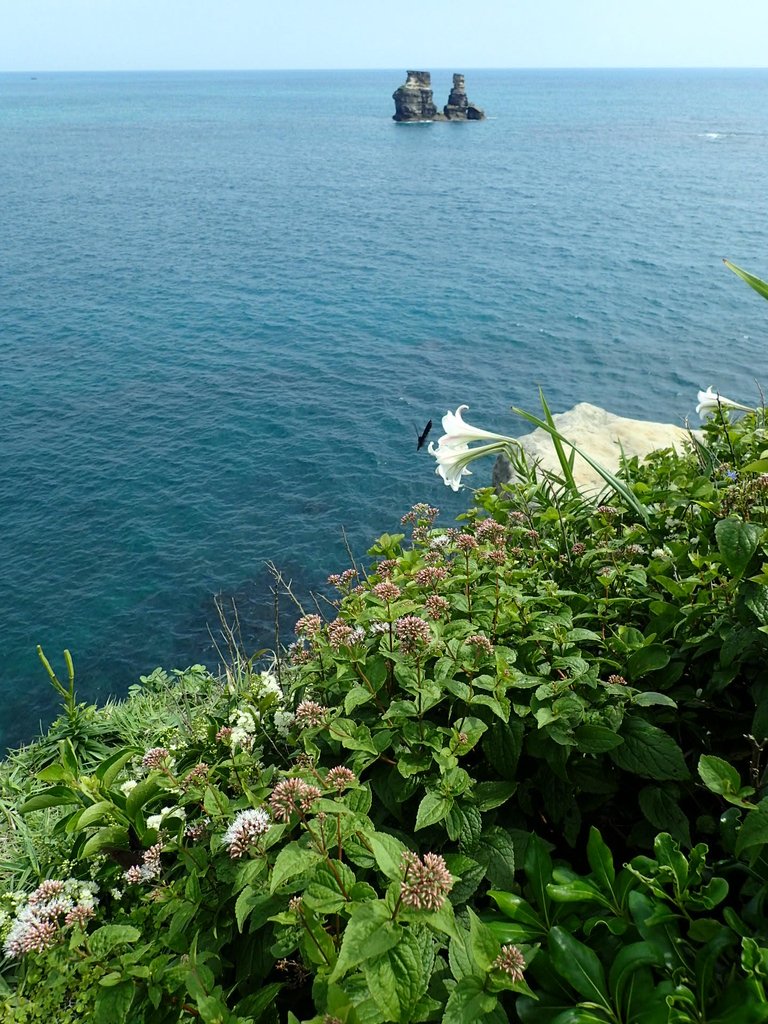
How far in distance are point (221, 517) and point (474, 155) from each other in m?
75.2

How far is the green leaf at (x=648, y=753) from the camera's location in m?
2.27

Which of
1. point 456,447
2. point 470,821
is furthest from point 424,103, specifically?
point 470,821

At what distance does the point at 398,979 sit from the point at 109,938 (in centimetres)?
98

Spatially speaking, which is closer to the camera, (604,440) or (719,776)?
(719,776)

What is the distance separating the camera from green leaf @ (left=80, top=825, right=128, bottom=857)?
2.52 m

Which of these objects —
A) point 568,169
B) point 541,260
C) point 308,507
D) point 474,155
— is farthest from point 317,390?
point 474,155

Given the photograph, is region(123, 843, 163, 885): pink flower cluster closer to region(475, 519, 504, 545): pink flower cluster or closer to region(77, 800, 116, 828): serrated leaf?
region(77, 800, 116, 828): serrated leaf

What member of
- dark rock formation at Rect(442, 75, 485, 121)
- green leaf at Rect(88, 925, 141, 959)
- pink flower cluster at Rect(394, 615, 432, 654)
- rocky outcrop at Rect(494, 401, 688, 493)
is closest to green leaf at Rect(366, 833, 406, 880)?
pink flower cluster at Rect(394, 615, 432, 654)

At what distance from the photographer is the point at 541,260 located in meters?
41.1

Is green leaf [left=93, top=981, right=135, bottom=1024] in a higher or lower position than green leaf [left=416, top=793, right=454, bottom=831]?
lower

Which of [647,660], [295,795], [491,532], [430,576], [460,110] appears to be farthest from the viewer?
[460,110]

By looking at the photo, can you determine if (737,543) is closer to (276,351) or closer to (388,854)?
(388,854)

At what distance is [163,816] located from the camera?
2631 mm

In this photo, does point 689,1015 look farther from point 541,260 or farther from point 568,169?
point 568,169
